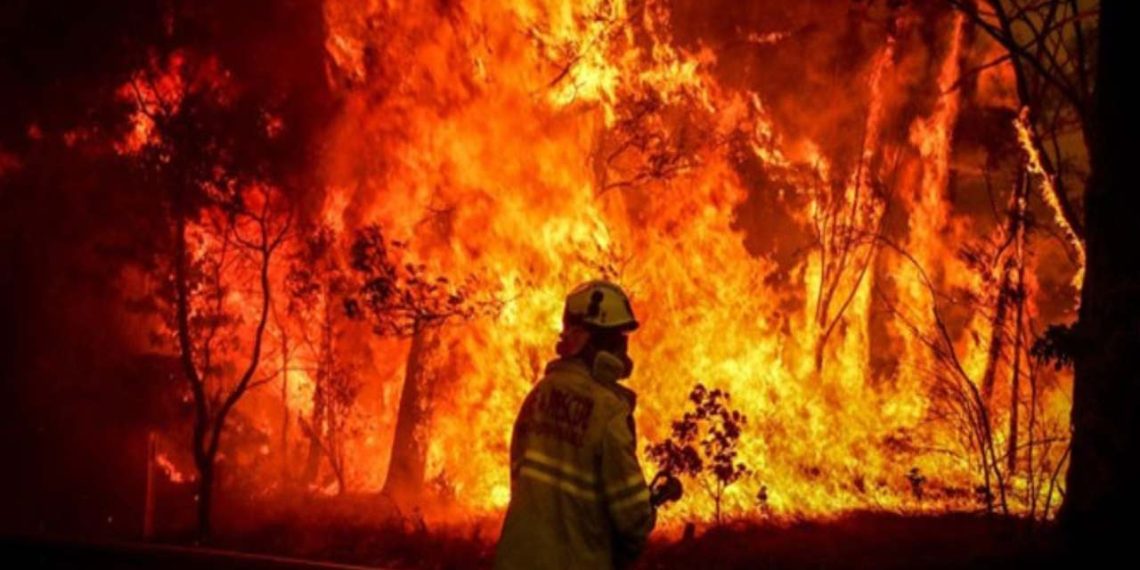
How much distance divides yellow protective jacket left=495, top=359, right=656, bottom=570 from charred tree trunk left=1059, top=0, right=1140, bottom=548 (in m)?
5.13

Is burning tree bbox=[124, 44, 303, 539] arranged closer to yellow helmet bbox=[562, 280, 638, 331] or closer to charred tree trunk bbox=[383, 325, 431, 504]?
charred tree trunk bbox=[383, 325, 431, 504]

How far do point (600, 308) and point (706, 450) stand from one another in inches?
296

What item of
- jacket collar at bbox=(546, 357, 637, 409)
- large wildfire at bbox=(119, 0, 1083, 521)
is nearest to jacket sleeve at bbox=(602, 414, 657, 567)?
jacket collar at bbox=(546, 357, 637, 409)

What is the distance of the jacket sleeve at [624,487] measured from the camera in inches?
144

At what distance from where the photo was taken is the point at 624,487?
366 cm

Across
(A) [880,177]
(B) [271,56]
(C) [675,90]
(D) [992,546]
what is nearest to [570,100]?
(C) [675,90]

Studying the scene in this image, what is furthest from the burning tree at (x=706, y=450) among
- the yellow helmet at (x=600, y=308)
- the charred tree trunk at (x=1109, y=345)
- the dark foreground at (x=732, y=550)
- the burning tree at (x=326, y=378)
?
the yellow helmet at (x=600, y=308)

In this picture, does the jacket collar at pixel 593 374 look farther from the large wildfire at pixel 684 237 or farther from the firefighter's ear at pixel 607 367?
the large wildfire at pixel 684 237

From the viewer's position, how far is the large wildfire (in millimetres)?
12617

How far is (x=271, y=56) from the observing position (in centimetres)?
1378

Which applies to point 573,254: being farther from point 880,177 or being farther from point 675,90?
point 880,177

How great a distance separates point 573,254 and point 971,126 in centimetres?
667

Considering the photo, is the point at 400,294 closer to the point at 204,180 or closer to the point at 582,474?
the point at 204,180

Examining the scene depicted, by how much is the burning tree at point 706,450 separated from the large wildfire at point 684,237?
35 centimetres
